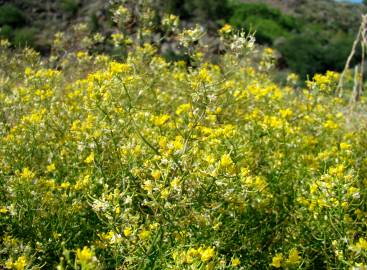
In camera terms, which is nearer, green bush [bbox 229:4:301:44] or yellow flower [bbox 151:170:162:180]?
yellow flower [bbox 151:170:162:180]

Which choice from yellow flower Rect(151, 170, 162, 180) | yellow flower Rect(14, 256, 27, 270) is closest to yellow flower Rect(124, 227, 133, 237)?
yellow flower Rect(151, 170, 162, 180)

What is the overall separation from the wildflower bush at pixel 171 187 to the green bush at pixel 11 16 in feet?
55.7

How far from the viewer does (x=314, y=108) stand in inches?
157

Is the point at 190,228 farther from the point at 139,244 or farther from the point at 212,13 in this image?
the point at 212,13

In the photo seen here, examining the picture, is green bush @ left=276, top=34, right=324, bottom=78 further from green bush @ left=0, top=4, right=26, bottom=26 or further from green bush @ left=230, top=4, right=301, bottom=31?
green bush @ left=0, top=4, right=26, bottom=26

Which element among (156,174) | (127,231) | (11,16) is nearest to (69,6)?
(11,16)

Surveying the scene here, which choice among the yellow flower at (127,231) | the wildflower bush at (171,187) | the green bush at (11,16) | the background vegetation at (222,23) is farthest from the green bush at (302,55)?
the yellow flower at (127,231)

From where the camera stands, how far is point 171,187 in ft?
6.39

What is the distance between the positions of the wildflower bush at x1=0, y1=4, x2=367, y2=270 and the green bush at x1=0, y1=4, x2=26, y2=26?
1698cm

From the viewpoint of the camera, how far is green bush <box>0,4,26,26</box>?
19266 mm

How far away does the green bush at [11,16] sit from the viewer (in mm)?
19266

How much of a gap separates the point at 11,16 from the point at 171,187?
1919cm

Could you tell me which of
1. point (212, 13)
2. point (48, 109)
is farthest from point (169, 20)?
point (212, 13)

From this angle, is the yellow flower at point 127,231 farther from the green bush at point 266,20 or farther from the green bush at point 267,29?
the green bush at point 266,20
